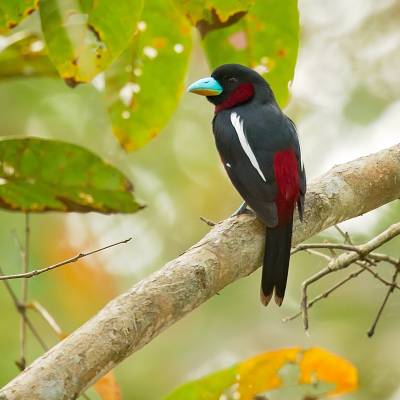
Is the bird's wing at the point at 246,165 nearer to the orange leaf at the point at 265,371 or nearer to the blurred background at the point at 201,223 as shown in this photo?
the orange leaf at the point at 265,371

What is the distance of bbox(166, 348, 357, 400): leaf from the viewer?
252 centimetres

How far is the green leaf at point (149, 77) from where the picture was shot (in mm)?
2799

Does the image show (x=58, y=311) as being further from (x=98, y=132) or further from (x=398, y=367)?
(x=398, y=367)

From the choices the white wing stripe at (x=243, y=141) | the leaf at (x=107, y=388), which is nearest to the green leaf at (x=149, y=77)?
the white wing stripe at (x=243, y=141)

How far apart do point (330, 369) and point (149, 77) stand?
112cm

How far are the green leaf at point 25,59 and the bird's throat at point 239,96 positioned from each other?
775mm

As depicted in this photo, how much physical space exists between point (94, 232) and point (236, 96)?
3487mm

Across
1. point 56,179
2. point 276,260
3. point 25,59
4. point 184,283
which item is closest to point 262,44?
point 276,260

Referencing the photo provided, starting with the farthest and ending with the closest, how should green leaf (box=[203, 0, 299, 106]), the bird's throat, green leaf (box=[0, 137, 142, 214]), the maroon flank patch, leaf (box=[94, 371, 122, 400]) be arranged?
the bird's throat → the maroon flank patch → green leaf (box=[0, 137, 142, 214]) → green leaf (box=[203, 0, 299, 106]) → leaf (box=[94, 371, 122, 400])

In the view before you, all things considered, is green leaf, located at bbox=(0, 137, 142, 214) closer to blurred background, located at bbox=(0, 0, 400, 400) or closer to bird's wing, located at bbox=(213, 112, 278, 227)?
bird's wing, located at bbox=(213, 112, 278, 227)

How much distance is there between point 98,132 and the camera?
7.48 meters

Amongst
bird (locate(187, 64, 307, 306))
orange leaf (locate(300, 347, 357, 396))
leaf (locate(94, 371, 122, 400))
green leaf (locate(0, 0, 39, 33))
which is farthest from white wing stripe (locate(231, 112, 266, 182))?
green leaf (locate(0, 0, 39, 33))

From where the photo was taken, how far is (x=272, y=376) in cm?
270

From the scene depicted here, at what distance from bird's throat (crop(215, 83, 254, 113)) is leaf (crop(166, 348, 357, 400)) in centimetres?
131
